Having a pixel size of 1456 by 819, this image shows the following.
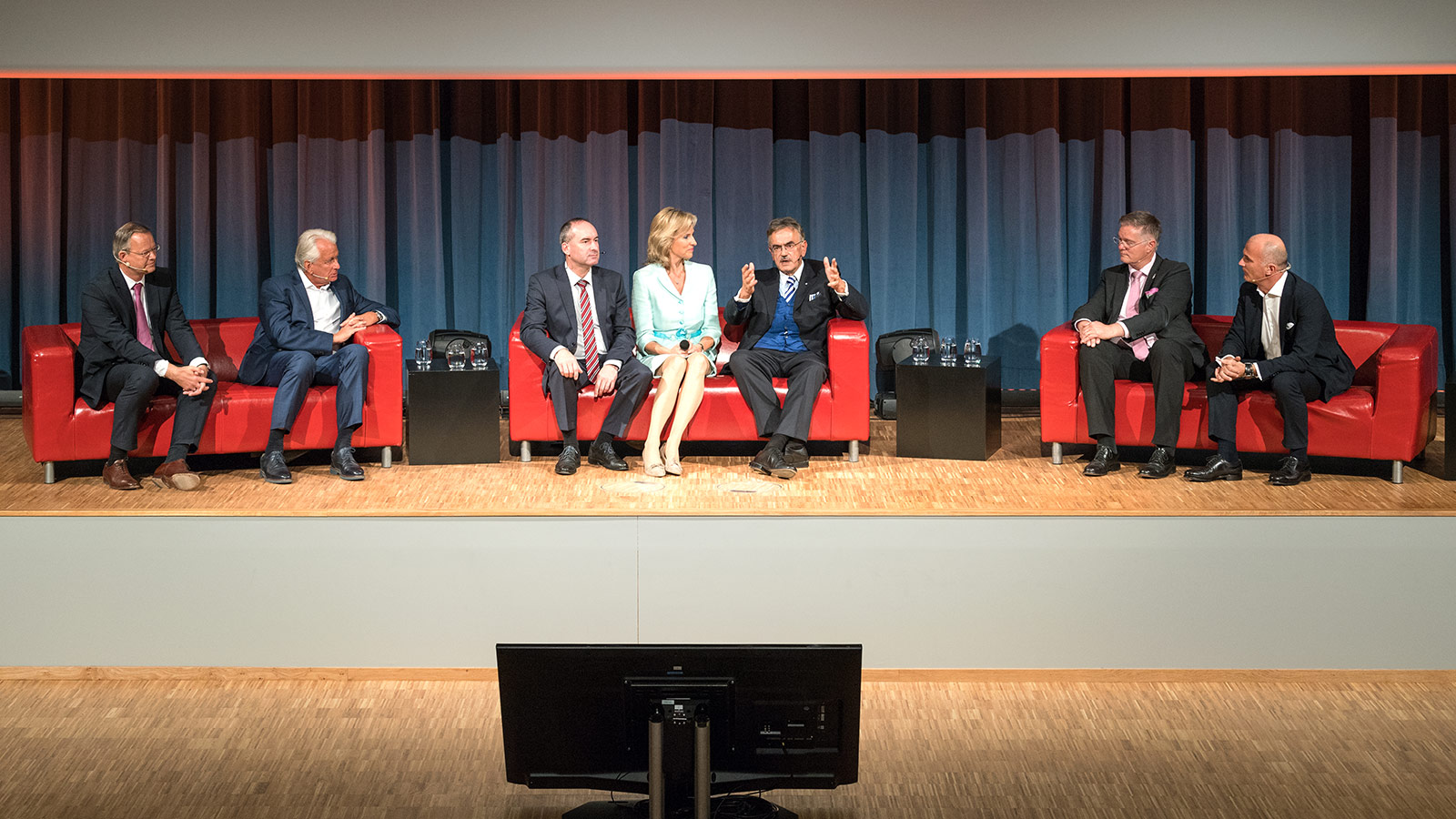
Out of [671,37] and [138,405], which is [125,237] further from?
[671,37]

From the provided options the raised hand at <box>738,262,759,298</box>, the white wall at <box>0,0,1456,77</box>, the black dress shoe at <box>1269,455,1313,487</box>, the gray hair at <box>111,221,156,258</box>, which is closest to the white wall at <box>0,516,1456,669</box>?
the black dress shoe at <box>1269,455,1313,487</box>

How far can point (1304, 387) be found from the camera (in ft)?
15.4

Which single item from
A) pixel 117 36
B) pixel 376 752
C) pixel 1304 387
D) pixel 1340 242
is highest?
pixel 117 36

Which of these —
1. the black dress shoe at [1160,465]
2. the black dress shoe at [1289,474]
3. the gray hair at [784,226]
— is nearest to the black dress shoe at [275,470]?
the gray hair at [784,226]

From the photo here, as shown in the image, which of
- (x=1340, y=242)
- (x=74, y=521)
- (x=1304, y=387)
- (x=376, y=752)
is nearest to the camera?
(x=376, y=752)

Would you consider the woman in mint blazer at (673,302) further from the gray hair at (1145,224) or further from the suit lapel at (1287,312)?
the suit lapel at (1287,312)

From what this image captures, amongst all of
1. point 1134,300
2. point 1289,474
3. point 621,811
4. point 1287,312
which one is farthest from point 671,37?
point 621,811

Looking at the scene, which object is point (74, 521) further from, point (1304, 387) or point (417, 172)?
point (1304, 387)

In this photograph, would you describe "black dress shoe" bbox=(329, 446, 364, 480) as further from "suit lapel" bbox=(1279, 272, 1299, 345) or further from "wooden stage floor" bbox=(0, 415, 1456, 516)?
"suit lapel" bbox=(1279, 272, 1299, 345)

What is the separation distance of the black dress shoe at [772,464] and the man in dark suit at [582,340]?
0.49 meters

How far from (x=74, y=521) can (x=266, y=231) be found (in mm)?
2739

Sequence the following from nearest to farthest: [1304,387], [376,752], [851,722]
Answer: [851,722]
[376,752]
[1304,387]

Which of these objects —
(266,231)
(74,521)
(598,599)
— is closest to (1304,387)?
(598,599)

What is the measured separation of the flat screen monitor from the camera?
2629 mm
